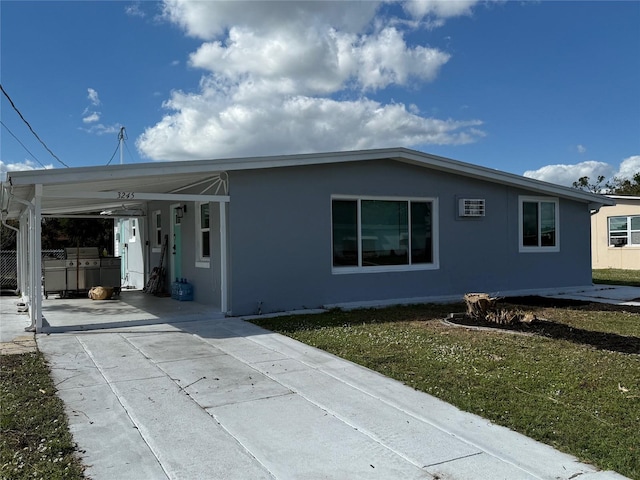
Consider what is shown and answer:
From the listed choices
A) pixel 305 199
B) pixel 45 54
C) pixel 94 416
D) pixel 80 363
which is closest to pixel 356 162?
pixel 305 199

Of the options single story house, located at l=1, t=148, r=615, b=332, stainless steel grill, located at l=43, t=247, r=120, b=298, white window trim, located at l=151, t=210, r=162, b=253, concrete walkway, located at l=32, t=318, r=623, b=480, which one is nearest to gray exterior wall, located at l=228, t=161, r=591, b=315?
single story house, located at l=1, t=148, r=615, b=332

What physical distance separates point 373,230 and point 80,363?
6.43 m

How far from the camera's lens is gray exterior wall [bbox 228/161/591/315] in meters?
9.26

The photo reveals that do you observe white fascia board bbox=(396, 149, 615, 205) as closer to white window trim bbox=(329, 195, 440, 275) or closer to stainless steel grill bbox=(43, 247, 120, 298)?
white window trim bbox=(329, 195, 440, 275)

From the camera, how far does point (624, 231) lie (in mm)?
21891

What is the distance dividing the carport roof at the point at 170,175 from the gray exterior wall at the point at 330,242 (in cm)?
33

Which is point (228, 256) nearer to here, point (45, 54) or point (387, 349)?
point (387, 349)

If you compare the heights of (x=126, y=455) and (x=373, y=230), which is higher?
(x=373, y=230)

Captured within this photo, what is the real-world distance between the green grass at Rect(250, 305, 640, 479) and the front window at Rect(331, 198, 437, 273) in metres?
1.74

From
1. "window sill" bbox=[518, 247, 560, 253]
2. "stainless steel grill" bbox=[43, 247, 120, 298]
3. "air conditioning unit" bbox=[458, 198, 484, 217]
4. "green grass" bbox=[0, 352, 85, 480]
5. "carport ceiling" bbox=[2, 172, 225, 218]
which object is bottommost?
"green grass" bbox=[0, 352, 85, 480]

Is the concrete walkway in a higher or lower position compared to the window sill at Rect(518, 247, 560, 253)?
lower

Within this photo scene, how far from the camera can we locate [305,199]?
9812mm

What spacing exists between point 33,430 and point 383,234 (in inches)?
316

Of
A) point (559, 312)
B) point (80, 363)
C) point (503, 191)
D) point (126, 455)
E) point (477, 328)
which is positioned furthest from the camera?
point (503, 191)
